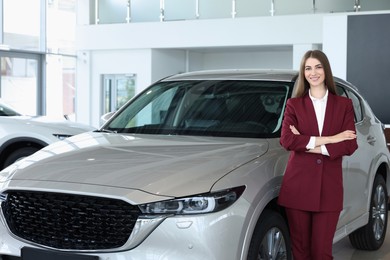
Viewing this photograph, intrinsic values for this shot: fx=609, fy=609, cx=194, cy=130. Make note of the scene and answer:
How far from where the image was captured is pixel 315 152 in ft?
10.7

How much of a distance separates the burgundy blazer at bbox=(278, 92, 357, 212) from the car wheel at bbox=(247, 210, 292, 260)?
12 cm

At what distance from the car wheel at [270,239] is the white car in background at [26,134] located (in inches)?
159

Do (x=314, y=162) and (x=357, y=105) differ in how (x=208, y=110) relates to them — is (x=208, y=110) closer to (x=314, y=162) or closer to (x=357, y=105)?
(x=314, y=162)

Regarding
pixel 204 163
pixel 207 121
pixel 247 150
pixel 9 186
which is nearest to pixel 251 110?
pixel 207 121

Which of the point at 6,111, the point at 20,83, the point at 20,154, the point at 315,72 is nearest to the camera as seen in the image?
the point at 315,72

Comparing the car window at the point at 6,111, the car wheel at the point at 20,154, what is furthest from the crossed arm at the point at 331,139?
the car window at the point at 6,111

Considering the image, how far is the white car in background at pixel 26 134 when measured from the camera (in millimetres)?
6918

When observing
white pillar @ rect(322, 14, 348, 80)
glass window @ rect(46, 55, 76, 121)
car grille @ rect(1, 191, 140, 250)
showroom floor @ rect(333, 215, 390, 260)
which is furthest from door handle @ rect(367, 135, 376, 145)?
glass window @ rect(46, 55, 76, 121)

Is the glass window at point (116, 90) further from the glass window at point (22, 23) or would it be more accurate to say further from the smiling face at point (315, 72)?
the smiling face at point (315, 72)

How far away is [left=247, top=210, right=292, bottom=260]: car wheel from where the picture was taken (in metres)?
3.05

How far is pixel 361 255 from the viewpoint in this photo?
495 centimetres

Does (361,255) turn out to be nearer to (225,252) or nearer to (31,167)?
(225,252)

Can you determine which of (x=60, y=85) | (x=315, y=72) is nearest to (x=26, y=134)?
(x=315, y=72)

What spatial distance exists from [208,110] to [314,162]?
0.99 metres
